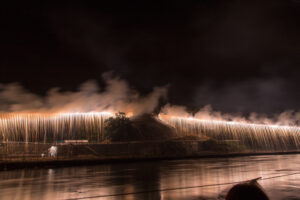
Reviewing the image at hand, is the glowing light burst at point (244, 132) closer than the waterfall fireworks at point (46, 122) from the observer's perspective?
No

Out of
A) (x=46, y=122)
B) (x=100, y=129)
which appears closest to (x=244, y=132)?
(x=100, y=129)

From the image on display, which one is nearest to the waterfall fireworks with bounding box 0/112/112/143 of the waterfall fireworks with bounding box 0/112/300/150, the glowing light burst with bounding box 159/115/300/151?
the waterfall fireworks with bounding box 0/112/300/150

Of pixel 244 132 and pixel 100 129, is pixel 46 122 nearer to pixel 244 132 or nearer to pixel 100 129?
pixel 100 129

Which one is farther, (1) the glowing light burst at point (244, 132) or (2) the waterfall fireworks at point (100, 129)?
(1) the glowing light burst at point (244, 132)

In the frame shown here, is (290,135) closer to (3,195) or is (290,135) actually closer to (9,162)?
(9,162)

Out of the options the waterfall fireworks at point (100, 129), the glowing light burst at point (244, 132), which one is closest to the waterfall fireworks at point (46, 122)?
the waterfall fireworks at point (100, 129)

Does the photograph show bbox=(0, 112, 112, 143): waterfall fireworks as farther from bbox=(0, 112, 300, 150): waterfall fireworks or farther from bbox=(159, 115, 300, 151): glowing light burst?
bbox=(159, 115, 300, 151): glowing light burst

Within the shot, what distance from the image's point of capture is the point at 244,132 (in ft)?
108

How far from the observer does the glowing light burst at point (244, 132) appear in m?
30.0

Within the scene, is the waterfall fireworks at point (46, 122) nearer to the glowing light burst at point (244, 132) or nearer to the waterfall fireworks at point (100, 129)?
the waterfall fireworks at point (100, 129)

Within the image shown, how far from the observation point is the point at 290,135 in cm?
3825

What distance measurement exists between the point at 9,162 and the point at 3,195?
29.8ft

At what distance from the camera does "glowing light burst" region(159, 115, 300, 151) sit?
98.3 feet

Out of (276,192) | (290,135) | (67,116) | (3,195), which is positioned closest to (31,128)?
(67,116)
